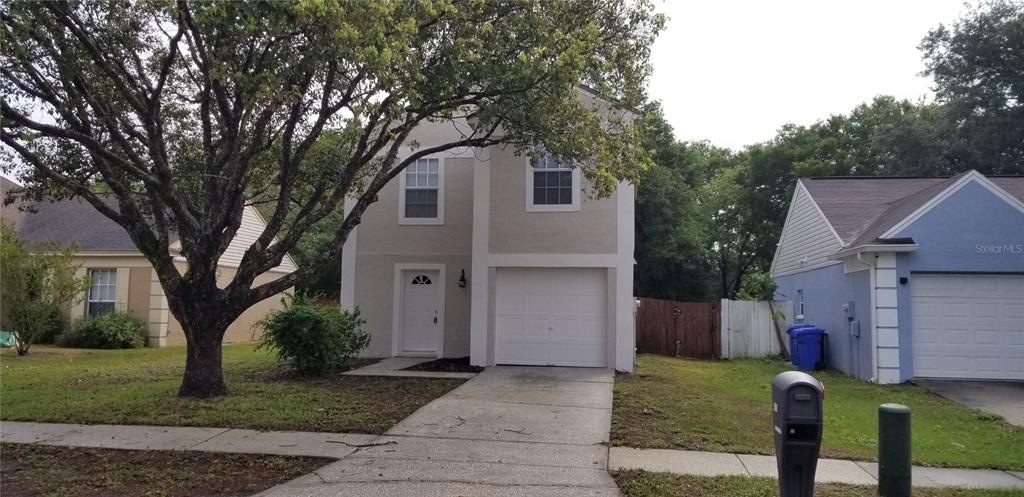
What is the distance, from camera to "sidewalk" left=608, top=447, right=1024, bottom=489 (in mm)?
6551

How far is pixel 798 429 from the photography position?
505 centimetres

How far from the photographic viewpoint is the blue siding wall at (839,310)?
13938mm

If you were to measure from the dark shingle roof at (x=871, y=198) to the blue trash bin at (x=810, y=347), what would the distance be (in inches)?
89.0

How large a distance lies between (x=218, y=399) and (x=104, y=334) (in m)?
11.7

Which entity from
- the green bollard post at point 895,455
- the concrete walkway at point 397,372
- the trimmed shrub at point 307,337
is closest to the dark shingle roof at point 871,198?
the green bollard post at point 895,455

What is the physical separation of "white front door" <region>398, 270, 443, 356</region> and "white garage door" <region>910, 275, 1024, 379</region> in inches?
381

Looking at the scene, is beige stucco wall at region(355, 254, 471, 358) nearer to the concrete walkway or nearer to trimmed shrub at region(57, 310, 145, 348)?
the concrete walkway

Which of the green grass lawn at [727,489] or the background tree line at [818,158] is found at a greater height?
the background tree line at [818,158]

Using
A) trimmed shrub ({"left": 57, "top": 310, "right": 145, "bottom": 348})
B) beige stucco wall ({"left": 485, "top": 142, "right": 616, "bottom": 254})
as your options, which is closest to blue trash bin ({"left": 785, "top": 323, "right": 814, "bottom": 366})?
beige stucco wall ({"left": 485, "top": 142, "right": 616, "bottom": 254})

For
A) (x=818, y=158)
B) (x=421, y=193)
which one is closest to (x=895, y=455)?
(x=421, y=193)

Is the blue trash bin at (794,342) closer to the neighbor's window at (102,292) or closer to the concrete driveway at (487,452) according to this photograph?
the concrete driveway at (487,452)

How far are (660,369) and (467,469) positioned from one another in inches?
371

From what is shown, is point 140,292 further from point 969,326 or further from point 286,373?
point 969,326

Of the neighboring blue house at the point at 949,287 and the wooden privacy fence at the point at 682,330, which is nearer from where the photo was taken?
the neighboring blue house at the point at 949,287
